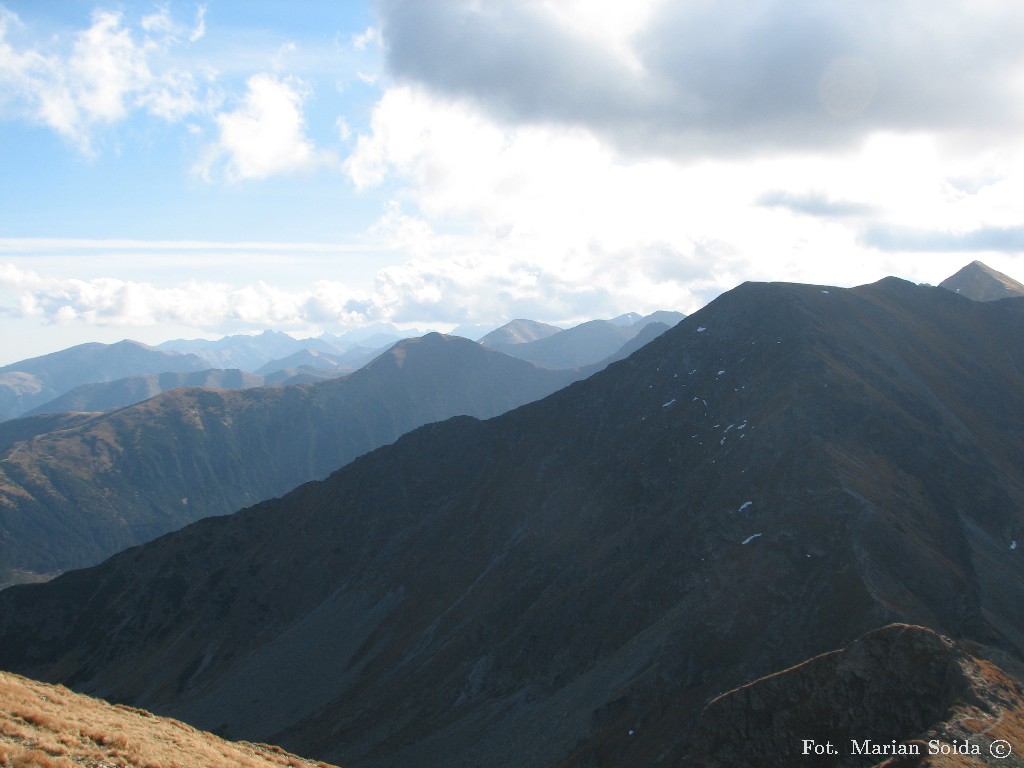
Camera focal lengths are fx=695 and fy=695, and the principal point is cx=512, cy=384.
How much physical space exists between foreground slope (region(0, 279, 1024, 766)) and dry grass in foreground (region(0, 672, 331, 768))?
2723 cm

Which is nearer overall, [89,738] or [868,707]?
[89,738]

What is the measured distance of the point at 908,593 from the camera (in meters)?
66.7

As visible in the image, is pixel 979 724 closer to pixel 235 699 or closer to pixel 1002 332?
pixel 235 699

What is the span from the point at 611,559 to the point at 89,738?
7898 centimetres

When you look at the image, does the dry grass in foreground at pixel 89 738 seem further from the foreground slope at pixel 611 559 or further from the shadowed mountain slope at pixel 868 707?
the foreground slope at pixel 611 559

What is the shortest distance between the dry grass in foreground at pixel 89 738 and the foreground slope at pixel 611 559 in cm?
2723

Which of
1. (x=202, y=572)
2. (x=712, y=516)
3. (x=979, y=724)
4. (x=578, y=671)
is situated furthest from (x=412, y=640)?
(x=979, y=724)

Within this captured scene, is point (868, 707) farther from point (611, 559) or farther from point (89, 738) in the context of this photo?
point (611, 559)

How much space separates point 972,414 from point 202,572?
150534mm

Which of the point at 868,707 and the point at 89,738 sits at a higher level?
the point at 89,738

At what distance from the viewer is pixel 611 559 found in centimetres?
9731

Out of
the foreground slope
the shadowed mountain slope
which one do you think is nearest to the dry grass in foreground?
the shadowed mountain slope

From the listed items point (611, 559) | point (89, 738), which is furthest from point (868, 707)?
point (611, 559)

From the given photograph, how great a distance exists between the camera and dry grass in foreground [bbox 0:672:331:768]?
22.2 m
